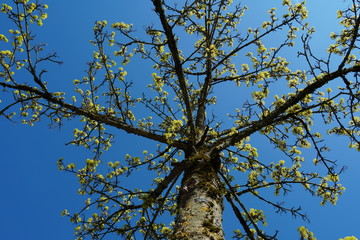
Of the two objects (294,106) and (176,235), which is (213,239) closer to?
(176,235)

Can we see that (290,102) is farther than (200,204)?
Yes

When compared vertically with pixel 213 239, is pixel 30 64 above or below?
above

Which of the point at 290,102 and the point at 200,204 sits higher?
the point at 290,102

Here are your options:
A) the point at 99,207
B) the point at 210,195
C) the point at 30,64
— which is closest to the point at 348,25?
the point at 210,195

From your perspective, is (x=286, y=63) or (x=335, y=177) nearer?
(x=335, y=177)

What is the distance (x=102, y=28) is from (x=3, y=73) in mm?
2056

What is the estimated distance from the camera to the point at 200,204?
3576 mm

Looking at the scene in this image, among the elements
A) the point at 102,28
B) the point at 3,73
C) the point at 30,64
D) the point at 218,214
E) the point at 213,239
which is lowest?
the point at 213,239

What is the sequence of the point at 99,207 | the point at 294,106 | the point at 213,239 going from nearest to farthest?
1. the point at 213,239
2. the point at 294,106
3. the point at 99,207

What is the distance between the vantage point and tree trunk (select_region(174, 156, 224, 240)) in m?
3.07

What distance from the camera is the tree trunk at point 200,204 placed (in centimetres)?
307

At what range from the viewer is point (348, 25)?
5.05 metres

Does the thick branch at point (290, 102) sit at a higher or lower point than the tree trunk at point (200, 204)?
higher

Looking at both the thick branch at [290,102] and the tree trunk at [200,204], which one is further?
the thick branch at [290,102]
